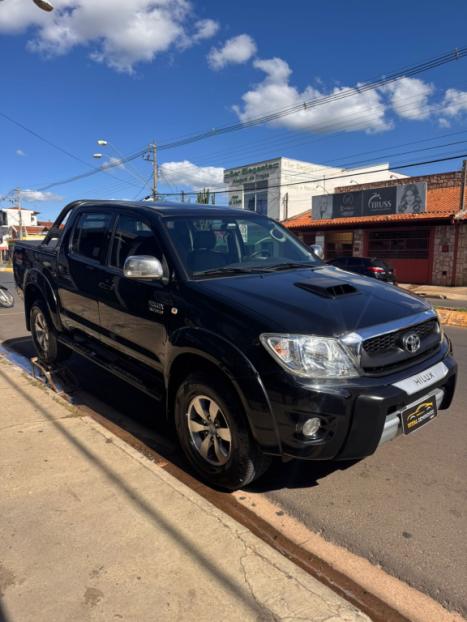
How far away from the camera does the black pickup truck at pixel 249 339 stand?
2672 mm

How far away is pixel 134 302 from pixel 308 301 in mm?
1429

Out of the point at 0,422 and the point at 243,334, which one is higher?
the point at 243,334

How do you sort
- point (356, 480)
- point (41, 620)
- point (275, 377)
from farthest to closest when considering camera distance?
point (356, 480), point (275, 377), point (41, 620)

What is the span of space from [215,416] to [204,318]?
0.63 m

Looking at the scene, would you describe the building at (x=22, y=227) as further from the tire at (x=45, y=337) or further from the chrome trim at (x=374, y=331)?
the chrome trim at (x=374, y=331)

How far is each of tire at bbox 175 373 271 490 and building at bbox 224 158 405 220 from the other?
35.6 m

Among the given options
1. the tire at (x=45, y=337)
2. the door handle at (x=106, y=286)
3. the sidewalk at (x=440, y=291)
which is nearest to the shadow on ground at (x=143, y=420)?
the tire at (x=45, y=337)

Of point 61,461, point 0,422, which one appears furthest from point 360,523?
point 0,422

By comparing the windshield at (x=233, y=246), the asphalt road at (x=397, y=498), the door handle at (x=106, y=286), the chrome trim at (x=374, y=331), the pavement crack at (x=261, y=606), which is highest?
the windshield at (x=233, y=246)

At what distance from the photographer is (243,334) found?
2.79m

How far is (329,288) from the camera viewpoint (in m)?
3.19

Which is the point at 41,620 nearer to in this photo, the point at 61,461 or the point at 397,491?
the point at 61,461

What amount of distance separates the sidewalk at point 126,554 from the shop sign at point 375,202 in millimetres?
24692

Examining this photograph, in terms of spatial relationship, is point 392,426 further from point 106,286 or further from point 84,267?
point 84,267
